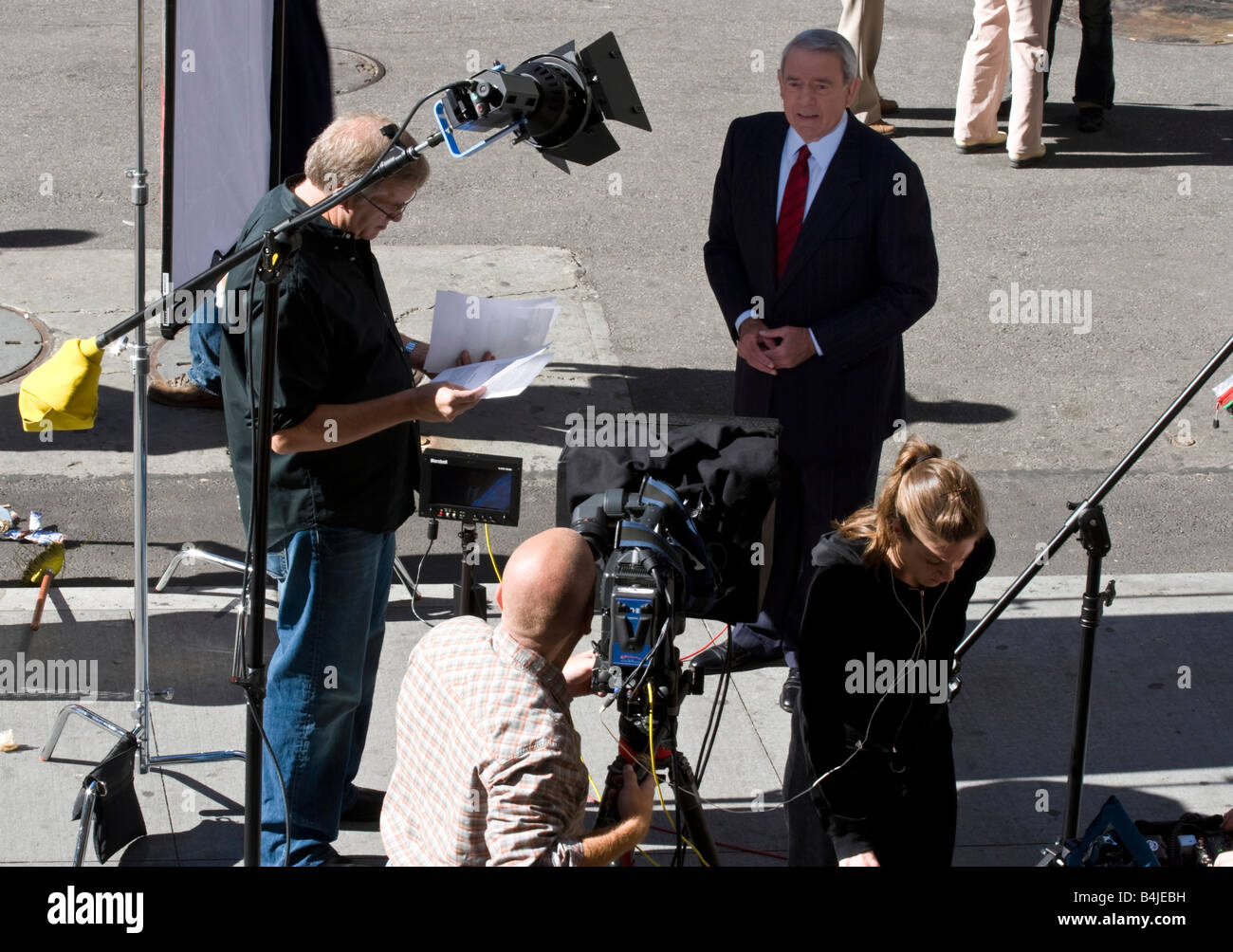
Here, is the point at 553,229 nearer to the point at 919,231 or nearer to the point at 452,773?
the point at 919,231

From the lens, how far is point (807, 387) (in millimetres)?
5008

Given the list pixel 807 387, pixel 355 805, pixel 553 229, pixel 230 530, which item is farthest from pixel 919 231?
pixel 553 229

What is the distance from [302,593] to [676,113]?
26.1 feet

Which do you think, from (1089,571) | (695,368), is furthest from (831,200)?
(695,368)

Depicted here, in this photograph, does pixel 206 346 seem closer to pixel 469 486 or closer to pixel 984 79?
pixel 469 486

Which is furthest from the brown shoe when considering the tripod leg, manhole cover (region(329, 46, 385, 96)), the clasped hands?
manhole cover (region(329, 46, 385, 96))

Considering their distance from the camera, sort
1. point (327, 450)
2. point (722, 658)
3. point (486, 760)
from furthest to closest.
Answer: point (722, 658) → point (327, 450) → point (486, 760)

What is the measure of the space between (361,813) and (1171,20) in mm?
12323

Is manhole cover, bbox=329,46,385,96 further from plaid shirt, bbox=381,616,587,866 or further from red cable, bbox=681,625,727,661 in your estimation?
plaid shirt, bbox=381,616,587,866

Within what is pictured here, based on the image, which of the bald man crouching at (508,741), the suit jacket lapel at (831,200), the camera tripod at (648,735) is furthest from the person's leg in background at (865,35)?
the bald man crouching at (508,741)

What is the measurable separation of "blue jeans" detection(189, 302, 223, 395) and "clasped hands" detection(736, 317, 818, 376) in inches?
71.6

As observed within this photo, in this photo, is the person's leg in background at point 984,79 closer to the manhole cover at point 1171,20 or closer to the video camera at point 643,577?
the manhole cover at point 1171,20

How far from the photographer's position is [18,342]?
291 inches

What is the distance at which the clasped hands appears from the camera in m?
4.88
